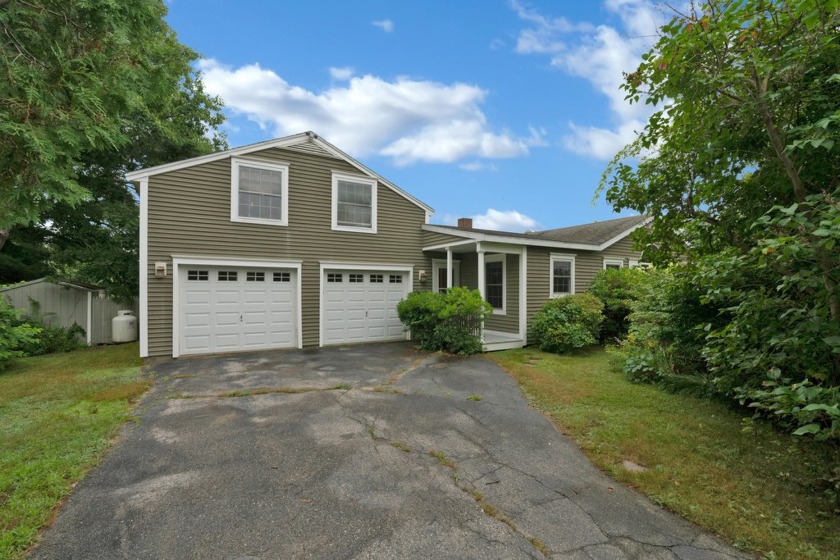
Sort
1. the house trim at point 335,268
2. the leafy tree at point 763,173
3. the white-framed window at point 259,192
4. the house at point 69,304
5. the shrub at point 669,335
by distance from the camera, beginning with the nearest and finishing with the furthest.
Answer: the leafy tree at point 763,173 < the shrub at point 669,335 < the white-framed window at point 259,192 < the house trim at point 335,268 < the house at point 69,304

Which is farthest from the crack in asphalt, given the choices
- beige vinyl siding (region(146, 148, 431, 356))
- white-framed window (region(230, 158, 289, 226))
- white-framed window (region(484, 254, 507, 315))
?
white-framed window (region(484, 254, 507, 315))

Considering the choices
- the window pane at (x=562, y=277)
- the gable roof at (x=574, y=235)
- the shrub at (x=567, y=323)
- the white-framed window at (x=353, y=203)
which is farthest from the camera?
the window pane at (x=562, y=277)

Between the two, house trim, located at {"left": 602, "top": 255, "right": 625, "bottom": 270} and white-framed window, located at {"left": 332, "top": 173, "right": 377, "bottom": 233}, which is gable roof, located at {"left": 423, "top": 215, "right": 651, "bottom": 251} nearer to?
house trim, located at {"left": 602, "top": 255, "right": 625, "bottom": 270}

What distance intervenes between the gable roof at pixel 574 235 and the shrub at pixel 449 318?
1737 mm

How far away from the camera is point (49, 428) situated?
446cm

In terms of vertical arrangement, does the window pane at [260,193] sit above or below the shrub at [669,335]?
above

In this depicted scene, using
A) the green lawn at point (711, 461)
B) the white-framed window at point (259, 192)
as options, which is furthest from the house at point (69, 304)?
the green lawn at point (711, 461)

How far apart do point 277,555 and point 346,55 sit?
12.2 meters

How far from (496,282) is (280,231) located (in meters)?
6.47

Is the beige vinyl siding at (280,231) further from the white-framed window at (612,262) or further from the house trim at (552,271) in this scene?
the white-framed window at (612,262)

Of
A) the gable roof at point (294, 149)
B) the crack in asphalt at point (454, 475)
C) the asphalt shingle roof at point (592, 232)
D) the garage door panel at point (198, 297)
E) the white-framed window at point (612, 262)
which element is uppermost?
the gable roof at point (294, 149)

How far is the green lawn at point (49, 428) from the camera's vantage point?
113 inches

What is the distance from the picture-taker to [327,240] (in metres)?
10.7

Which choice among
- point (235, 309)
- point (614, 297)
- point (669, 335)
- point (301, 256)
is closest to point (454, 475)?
point (669, 335)
